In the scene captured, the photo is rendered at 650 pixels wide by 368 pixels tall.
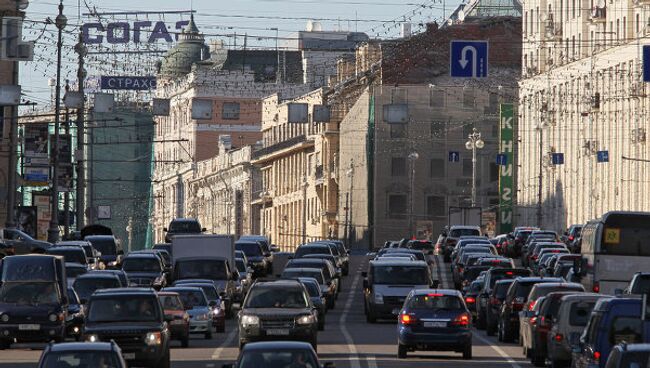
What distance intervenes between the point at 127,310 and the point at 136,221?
511 feet

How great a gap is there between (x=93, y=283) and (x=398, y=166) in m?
86.3

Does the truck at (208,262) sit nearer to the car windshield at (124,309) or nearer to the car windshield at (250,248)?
the car windshield at (250,248)

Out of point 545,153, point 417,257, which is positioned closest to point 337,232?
point 545,153

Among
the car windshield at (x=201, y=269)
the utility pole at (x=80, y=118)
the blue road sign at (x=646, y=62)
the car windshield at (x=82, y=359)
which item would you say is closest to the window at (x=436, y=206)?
the utility pole at (x=80, y=118)

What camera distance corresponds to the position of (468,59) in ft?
188

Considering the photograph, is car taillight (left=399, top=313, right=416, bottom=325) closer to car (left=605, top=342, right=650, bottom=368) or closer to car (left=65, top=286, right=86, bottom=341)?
car (left=65, top=286, right=86, bottom=341)

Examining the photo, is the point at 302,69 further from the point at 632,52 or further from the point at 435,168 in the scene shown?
the point at 632,52

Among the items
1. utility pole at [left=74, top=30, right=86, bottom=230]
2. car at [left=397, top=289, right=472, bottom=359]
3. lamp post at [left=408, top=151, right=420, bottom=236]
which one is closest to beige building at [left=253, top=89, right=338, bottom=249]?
lamp post at [left=408, top=151, right=420, bottom=236]

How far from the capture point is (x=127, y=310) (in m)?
36.8

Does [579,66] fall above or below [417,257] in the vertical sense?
above

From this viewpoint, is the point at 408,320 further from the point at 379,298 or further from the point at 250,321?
the point at 379,298

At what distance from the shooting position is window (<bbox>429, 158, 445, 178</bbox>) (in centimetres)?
13625

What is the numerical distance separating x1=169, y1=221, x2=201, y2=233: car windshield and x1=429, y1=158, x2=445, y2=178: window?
158 ft

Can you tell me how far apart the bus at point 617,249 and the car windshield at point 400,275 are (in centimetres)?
767
